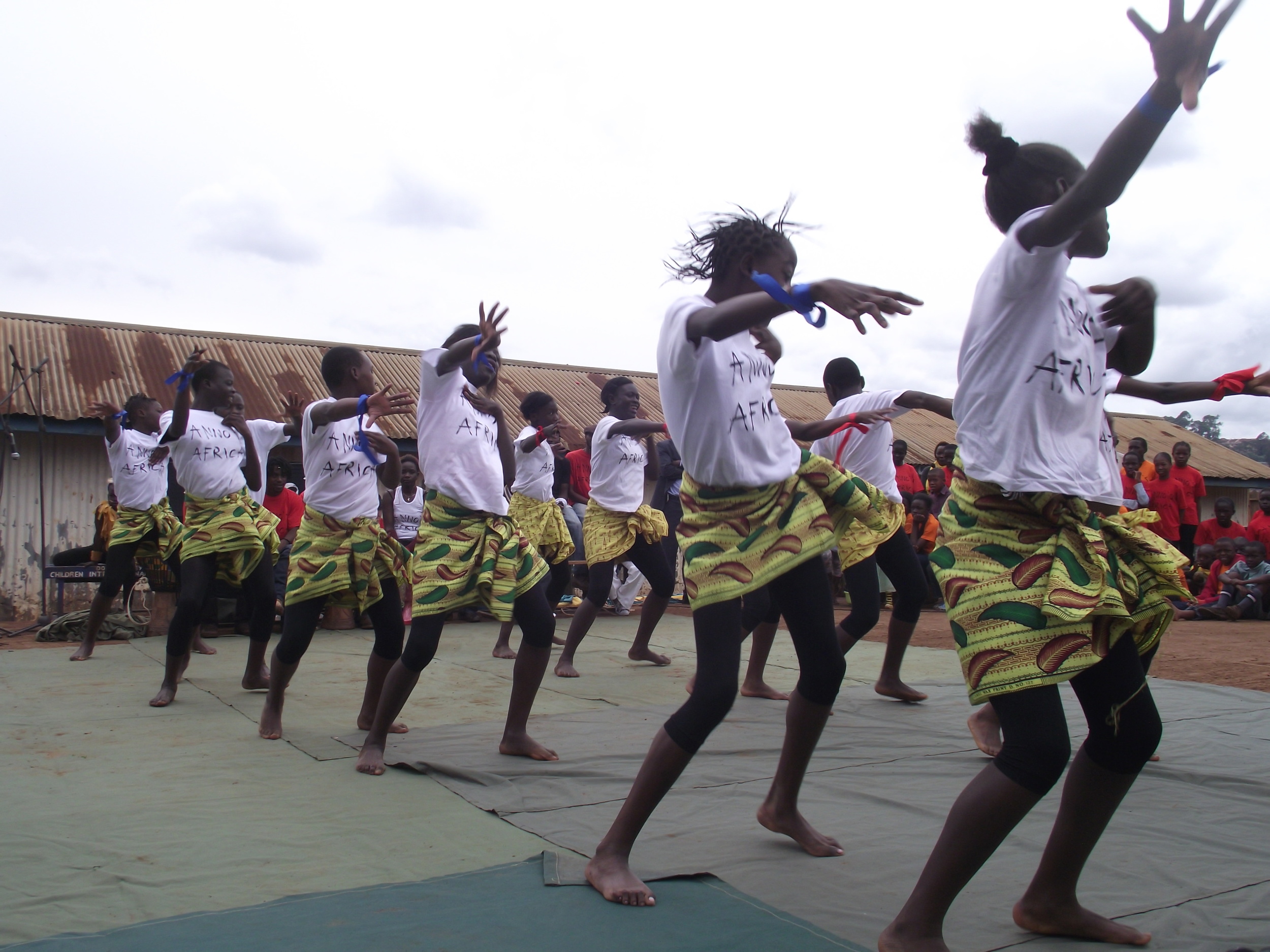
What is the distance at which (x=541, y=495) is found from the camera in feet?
23.5

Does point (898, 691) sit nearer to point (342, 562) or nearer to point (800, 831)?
point (800, 831)

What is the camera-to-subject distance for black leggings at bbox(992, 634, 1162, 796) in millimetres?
1938

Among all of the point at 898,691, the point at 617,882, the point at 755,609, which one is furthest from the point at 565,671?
the point at 617,882

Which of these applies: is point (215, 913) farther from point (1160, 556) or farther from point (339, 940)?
point (1160, 556)

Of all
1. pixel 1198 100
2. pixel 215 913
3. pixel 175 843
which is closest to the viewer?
pixel 1198 100

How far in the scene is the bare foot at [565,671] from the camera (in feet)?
20.1

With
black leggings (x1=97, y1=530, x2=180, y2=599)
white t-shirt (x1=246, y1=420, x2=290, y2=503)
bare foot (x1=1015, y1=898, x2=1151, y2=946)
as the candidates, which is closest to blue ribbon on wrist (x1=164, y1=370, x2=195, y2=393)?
white t-shirt (x1=246, y1=420, x2=290, y2=503)

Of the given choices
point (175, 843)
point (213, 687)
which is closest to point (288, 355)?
point (213, 687)

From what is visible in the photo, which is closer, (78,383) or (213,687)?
(213,687)

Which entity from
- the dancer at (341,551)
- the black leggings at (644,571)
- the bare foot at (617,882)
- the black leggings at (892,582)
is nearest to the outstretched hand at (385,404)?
the dancer at (341,551)

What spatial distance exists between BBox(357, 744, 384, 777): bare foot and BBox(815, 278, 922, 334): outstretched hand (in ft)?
8.57

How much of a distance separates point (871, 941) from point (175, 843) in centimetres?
201

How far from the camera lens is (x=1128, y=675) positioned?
6.84 feet

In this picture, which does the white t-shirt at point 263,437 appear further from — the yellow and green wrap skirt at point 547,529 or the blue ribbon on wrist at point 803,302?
the blue ribbon on wrist at point 803,302
